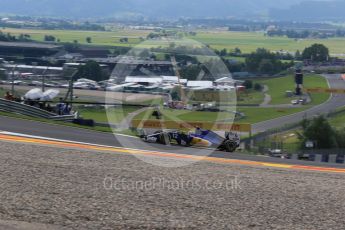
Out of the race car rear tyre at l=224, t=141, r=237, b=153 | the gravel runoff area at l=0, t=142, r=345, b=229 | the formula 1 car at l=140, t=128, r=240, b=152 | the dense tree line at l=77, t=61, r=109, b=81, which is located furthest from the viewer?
the dense tree line at l=77, t=61, r=109, b=81

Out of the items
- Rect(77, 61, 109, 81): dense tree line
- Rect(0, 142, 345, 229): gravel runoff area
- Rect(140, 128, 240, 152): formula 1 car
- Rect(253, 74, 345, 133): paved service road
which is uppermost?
Rect(0, 142, 345, 229): gravel runoff area

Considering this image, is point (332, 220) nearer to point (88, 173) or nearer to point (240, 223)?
point (240, 223)

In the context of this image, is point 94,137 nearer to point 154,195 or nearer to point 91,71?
point 154,195

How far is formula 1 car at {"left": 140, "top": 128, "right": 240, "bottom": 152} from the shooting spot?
48.0 ft

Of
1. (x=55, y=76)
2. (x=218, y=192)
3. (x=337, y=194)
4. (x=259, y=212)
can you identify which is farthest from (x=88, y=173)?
(x=55, y=76)

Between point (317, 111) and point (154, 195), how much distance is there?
33.6 meters

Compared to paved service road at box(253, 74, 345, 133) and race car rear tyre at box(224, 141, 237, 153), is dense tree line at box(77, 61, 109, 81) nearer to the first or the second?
paved service road at box(253, 74, 345, 133)

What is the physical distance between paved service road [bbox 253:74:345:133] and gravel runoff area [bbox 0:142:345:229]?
858 inches

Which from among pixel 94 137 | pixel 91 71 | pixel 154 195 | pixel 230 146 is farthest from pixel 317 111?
pixel 154 195

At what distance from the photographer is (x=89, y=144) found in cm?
1300

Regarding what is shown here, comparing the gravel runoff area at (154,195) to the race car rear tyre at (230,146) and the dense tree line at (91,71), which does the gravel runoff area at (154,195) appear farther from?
the dense tree line at (91,71)

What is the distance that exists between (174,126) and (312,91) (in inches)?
Answer: 1303

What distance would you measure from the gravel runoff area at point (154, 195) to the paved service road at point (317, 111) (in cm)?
2179

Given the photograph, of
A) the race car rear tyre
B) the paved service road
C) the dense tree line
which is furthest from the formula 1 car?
the dense tree line
